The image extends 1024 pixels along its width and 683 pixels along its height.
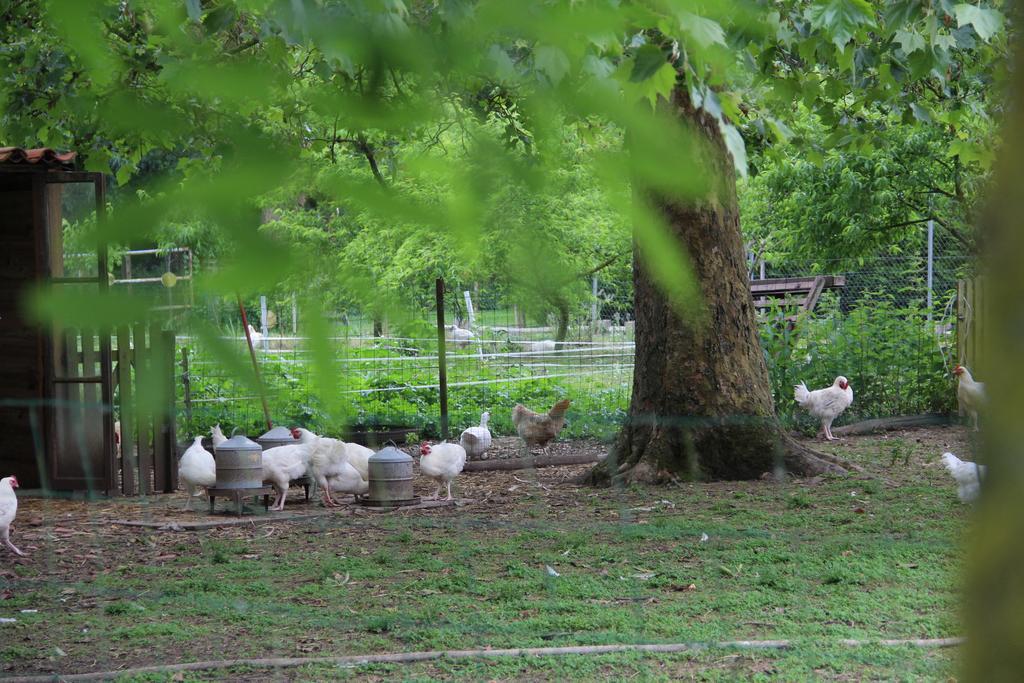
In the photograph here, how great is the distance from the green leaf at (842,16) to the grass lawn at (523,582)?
1.61 m

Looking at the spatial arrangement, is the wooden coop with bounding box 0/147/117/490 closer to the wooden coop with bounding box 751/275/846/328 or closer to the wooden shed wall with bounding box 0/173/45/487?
the wooden shed wall with bounding box 0/173/45/487

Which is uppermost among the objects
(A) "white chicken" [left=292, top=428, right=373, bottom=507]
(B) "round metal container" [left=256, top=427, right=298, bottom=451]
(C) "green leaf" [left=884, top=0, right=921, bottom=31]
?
(C) "green leaf" [left=884, top=0, right=921, bottom=31]

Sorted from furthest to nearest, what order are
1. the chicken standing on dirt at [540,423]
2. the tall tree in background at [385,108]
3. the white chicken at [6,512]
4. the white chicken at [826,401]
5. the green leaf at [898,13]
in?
the white chicken at [826,401] < the chicken standing on dirt at [540,423] < the white chicken at [6,512] < the green leaf at [898,13] < the tall tree in background at [385,108]

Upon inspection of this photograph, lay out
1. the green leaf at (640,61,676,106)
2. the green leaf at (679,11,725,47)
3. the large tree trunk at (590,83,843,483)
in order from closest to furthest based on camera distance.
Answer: the green leaf at (679,11,725,47) < the green leaf at (640,61,676,106) < the large tree trunk at (590,83,843,483)

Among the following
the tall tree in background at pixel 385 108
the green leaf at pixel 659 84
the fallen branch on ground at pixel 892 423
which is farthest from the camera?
the fallen branch on ground at pixel 892 423

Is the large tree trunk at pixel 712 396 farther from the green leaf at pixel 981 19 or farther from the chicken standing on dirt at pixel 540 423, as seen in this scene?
the green leaf at pixel 981 19

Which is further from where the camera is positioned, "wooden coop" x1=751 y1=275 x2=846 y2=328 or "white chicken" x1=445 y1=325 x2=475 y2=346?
"wooden coop" x1=751 y1=275 x2=846 y2=328

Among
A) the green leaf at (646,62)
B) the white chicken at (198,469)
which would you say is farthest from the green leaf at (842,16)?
the white chicken at (198,469)

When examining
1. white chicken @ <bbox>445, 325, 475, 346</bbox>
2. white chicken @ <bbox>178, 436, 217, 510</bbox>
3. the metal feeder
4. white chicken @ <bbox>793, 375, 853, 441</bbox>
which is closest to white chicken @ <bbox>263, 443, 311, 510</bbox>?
white chicken @ <bbox>178, 436, 217, 510</bbox>

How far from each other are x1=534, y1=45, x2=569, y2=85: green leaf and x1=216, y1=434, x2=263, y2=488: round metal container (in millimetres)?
5191

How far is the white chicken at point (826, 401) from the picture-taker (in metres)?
8.23

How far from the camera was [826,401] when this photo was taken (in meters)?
8.27

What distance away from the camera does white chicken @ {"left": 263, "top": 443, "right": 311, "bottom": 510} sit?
20.0 ft

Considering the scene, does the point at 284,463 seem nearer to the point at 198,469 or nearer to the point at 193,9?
the point at 198,469
